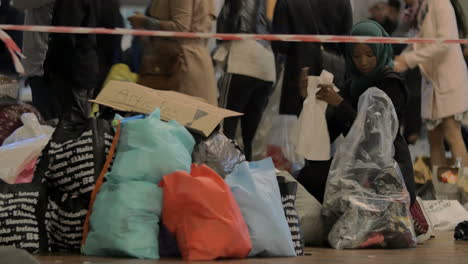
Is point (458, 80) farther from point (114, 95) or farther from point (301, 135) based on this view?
point (114, 95)

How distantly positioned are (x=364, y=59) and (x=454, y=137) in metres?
2.78

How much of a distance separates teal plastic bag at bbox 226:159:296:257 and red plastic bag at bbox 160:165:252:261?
7.5 inches

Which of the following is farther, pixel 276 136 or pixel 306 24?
pixel 276 136

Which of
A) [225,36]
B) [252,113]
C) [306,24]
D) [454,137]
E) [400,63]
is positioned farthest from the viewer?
[454,137]

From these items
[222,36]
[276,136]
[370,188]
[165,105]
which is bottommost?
[276,136]

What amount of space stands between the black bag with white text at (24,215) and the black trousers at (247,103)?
3187 mm

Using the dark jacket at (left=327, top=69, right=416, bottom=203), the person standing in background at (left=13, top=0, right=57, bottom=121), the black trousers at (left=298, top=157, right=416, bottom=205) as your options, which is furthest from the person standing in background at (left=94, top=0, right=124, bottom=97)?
the black trousers at (left=298, top=157, right=416, bottom=205)

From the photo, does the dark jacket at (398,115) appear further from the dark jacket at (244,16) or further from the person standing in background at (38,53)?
the person standing in background at (38,53)

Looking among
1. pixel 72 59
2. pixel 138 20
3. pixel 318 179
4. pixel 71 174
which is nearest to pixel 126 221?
pixel 71 174

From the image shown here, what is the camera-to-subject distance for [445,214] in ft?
26.7

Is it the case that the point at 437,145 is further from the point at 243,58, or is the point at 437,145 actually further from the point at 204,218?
the point at 204,218

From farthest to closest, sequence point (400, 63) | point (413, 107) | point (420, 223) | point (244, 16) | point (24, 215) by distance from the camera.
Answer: point (413, 107)
point (400, 63)
point (244, 16)
point (420, 223)
point (24, 215)

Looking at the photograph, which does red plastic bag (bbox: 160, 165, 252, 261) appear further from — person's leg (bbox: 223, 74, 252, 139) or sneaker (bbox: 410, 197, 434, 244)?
person's leg (bbox: 223, 74, 252, 139)

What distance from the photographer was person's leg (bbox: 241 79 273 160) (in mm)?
8461
